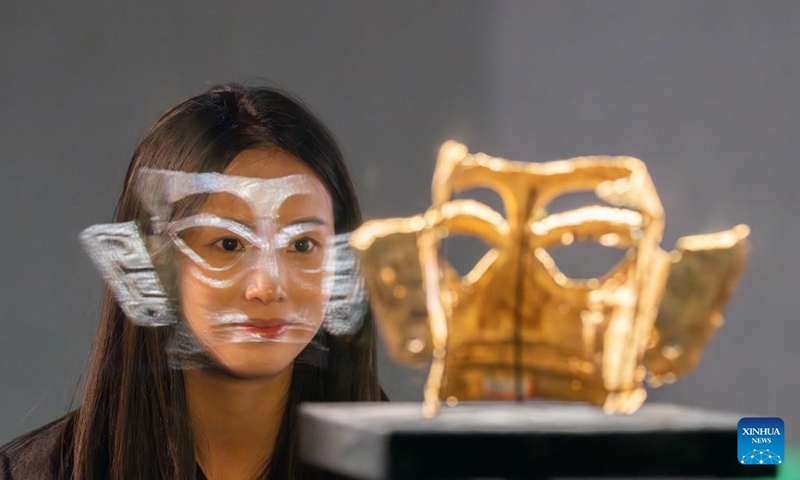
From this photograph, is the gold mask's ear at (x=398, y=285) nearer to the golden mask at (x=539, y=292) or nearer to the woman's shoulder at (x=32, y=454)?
the golden mask at (x=539, y=292)

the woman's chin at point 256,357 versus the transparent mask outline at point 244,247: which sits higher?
the transparent mask outline at point 244,247

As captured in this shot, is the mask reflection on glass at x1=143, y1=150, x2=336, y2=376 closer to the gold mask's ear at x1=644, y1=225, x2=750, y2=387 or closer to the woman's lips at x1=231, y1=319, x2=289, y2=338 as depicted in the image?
the woman's lips at x1=231, y1=319, x2=289, y2=338

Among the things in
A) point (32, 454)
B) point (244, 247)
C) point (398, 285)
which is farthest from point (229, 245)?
point (32, 454)

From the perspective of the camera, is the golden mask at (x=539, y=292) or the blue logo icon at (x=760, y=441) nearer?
the golden mask at (x=539, y=292)

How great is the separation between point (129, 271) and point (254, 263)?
4.5 inches

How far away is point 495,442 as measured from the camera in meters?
0.94

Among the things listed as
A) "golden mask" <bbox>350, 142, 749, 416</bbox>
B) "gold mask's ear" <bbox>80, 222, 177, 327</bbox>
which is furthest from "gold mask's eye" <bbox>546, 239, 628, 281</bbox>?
"gold mask's ear" <bbox>80, 222, 177, 327</bbox>

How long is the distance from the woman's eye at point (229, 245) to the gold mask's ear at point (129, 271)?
65mm

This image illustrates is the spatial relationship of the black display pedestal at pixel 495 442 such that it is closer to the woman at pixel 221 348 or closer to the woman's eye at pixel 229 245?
the woman at pixel 221 348

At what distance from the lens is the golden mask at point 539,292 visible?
921mm

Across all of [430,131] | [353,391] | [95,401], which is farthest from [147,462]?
[430,131]

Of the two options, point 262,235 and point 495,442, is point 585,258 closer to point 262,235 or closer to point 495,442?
point 495,442

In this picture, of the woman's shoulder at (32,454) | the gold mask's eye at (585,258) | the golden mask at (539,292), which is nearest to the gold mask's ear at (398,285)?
the golden mask at (539,292)

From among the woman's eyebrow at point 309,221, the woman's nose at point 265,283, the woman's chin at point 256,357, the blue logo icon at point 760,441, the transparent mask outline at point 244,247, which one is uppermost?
the woman's eyebrow at point 309,221
